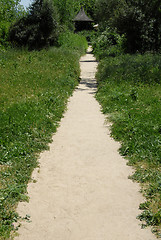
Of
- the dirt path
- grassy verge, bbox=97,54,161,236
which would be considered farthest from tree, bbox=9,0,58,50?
the dirt path

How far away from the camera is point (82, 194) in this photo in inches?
211

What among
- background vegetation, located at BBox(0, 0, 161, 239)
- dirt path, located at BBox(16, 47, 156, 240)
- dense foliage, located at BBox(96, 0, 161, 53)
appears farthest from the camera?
dense foliage, located at BBox(96, 0, 161, 53)

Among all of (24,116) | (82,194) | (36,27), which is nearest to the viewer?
(82,194)

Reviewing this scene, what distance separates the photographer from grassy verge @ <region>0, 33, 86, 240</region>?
519 cm

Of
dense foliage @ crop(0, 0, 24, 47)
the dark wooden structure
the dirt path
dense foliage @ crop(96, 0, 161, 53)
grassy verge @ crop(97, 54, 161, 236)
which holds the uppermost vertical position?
the dark wooden structure

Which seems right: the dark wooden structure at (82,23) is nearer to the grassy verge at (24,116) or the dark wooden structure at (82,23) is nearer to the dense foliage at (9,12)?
the dense foliage at (9,12)

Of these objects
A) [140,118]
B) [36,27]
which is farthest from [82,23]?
[140,118]

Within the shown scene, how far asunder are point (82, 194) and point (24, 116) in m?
4.11

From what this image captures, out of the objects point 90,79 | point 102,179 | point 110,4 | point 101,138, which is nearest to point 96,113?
point 101,138

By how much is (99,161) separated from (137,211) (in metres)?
2.08

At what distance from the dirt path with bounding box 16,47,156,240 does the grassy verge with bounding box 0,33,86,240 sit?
24 centimetres

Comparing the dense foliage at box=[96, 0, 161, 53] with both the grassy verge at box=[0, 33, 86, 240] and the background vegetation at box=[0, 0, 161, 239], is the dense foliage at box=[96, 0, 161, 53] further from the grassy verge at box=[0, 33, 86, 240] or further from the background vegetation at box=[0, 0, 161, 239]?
the grassy verge at box=[0, 33, 86, 240]

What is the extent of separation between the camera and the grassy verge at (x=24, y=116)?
5.19 metres

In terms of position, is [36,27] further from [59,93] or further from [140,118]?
[140,118]
